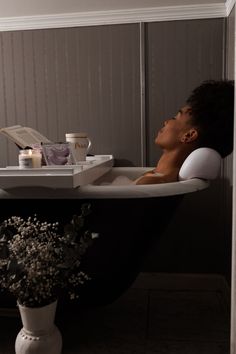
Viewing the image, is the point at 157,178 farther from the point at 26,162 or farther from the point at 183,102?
the point at 183,102

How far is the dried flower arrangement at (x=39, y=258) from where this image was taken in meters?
1.30

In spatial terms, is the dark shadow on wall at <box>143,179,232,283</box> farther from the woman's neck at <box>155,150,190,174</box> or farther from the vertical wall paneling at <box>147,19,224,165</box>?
the woman's neck at <box>155,150,190,174</box>

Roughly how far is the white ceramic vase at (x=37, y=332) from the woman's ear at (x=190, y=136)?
32.2 inches

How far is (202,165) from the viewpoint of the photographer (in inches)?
59.6

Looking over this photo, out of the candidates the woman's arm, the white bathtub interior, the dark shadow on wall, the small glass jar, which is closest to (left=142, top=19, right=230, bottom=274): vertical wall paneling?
the dark shadow on wall

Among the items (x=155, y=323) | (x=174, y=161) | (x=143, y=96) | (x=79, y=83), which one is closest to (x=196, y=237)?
(x=155, y=323)

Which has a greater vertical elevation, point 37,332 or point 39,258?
point 39,258

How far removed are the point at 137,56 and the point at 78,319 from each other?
1.39 m

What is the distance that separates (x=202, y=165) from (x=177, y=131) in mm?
244

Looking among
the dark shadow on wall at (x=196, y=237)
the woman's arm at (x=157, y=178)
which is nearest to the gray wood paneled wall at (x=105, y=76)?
the dark shadow on wall at (x=196, y=237)

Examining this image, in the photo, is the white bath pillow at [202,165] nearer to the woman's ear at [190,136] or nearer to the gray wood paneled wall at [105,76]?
the woman's ear at [190,136]

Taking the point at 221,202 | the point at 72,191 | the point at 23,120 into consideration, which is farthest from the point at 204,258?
the point at 23,120

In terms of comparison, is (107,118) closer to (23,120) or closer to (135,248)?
(23,120)

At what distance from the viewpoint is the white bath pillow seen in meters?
1.51
